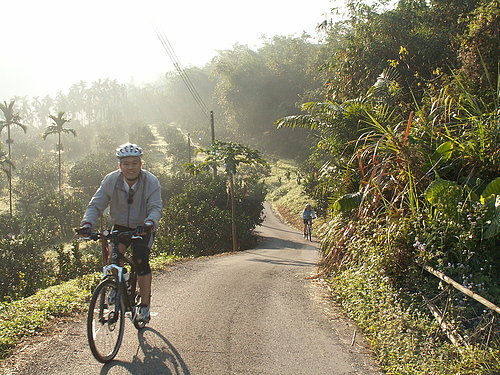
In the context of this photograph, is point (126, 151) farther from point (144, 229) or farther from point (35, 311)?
point (35, 311)

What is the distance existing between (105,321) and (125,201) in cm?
128

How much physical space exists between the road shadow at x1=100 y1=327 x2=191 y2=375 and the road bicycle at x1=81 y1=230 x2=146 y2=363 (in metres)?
0.18

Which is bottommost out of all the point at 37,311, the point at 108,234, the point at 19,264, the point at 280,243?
the point at 280,243

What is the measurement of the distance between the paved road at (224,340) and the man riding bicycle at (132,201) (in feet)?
1.91

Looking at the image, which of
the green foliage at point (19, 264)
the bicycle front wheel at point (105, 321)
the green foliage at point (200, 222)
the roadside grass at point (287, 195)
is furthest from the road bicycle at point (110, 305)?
the roadside grass at point (287, 195)

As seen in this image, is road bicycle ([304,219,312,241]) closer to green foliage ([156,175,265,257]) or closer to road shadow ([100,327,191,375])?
green foliage ([156,175,265,257])

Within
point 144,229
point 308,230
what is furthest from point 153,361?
point 308,230

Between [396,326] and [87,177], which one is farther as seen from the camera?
[87,177]

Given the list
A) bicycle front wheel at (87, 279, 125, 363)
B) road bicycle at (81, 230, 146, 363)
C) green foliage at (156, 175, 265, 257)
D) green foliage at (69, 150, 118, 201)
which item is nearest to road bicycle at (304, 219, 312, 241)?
green foliage at (156, 175, 265, 257)

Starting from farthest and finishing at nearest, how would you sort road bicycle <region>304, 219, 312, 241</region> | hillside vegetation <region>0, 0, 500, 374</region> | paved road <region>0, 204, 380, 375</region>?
road bicycle <region>304, 219, 312, 241</region> < hillside vegetation <region>0, 0, 500, 374</region> < paved road <region>0, 204, 380, 375</region>

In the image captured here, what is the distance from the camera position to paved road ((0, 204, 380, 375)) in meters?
4.34

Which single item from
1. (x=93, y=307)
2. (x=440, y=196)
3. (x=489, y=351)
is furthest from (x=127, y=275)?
(x=440, y=196)

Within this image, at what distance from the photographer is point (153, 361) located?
4.38 metres

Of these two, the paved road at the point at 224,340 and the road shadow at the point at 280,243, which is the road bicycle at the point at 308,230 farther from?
the paved road at the point at 224,340
